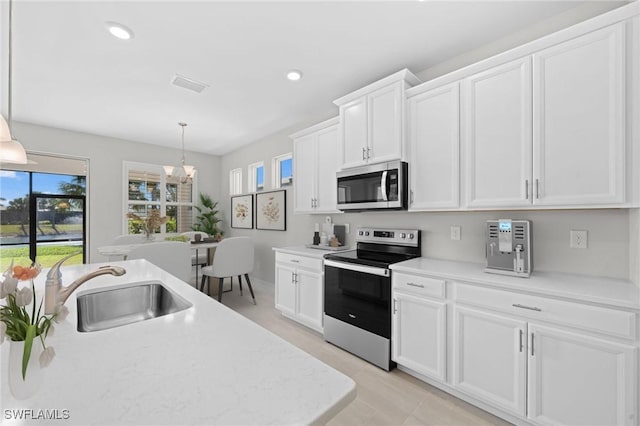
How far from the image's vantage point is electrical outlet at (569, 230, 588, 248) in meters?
1.78

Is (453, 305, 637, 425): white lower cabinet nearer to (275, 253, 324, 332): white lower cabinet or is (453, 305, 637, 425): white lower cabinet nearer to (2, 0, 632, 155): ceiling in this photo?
(275, 253, 324, 332): white lower cabinet

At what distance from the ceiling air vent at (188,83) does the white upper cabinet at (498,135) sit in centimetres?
261

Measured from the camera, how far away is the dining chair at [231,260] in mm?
3604

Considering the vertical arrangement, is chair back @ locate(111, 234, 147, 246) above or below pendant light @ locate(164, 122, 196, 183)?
below

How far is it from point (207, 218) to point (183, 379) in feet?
17.6

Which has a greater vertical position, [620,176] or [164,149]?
[164,149]

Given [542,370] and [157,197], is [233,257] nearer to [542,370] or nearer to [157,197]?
[157,197]

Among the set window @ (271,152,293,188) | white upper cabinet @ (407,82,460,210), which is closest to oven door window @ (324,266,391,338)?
white upper cabinet @ (407,82,460,210)

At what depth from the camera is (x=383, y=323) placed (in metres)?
2.22

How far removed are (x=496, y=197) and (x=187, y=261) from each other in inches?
128

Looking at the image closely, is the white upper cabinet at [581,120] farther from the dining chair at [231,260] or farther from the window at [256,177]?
the window at [256,177]

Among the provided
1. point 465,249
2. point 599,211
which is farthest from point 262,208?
point 599,211

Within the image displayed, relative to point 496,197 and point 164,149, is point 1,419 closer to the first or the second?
point 496,197

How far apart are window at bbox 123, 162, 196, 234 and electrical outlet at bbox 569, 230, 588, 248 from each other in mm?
5918
